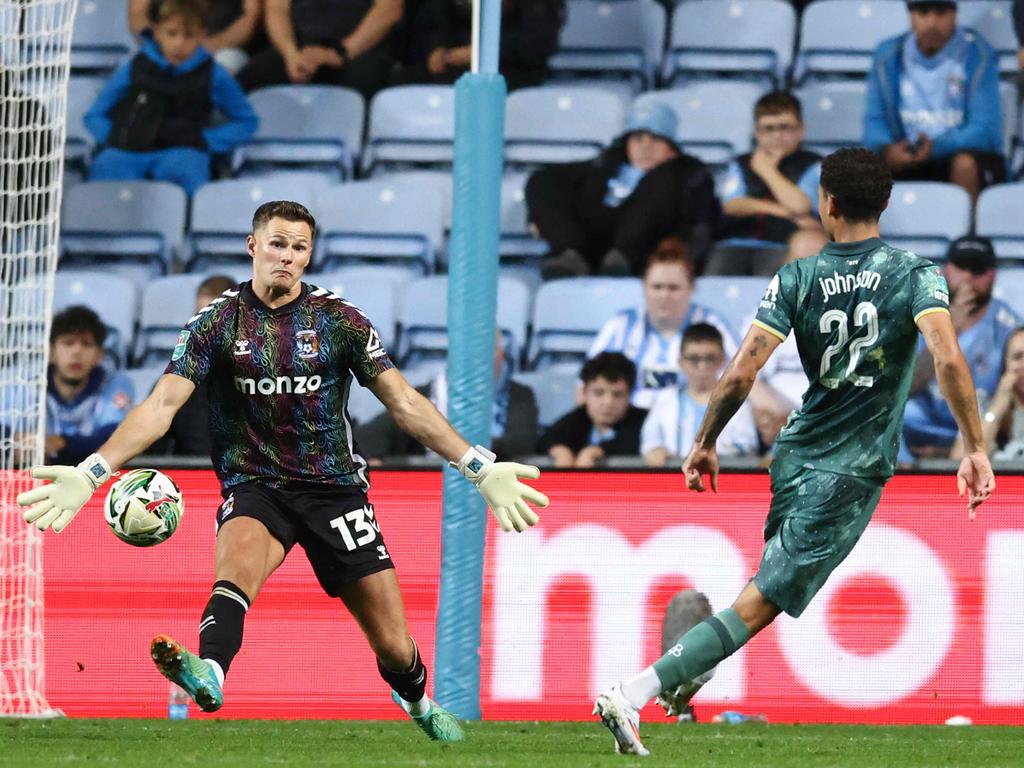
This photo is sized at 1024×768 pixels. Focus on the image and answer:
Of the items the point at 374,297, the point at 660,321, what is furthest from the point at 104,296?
the point at 660,321

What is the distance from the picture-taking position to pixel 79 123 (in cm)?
1390

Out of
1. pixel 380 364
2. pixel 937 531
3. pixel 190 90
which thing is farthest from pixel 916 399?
pixel 190 90

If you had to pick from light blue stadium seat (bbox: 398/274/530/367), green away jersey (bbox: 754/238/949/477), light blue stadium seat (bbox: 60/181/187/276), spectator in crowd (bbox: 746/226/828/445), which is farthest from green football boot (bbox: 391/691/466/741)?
light blue stadium seat (bbox: 60/181/187/276)

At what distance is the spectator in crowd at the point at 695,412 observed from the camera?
34.1 ft

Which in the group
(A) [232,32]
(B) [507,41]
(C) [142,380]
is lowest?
(C) [142,380]

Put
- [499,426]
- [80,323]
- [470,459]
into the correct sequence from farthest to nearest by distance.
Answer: [80,323]
[499,426]
[470,459]

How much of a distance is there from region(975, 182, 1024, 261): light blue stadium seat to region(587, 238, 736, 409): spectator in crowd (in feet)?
7.62

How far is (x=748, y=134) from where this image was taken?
42.1 ft

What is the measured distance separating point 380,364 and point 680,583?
3029mm

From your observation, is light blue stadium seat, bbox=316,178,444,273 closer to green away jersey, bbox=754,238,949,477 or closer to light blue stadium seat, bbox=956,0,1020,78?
light blue stadium seat, bbox=956,0,1020,78

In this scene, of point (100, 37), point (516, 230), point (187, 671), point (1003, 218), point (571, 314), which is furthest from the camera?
point (100, 37)

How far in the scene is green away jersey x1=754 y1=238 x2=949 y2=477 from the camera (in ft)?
19.8

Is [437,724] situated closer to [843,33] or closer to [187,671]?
[187,671]

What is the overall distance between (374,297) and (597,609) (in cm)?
362
